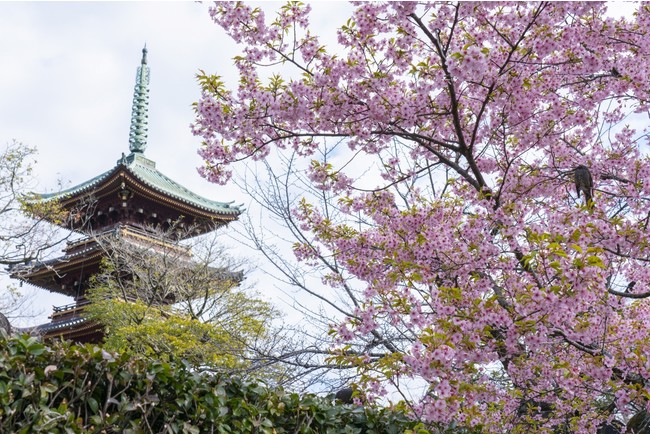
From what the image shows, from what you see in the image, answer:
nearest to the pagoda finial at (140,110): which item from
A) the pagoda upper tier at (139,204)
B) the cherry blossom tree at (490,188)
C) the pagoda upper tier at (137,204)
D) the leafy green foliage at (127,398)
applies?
the pagoda upper tier at (139,204)

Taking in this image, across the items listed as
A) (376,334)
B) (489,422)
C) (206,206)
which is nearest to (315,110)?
(376,334)

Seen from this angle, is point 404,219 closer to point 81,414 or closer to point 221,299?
point 81,414

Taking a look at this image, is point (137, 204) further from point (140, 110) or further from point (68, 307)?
point (140, 110)

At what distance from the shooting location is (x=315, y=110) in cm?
512

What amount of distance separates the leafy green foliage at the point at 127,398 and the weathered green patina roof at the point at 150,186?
610 inches

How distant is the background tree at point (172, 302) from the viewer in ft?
45.4

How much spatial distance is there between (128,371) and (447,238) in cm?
238

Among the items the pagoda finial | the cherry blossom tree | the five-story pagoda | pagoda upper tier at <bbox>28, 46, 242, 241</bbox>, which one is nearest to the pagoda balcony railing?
the five-story pagoda

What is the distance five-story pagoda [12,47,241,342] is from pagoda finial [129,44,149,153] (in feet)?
7.72

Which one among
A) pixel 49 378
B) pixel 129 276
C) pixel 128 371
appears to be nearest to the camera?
pixel 49 378

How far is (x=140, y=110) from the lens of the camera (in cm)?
2683

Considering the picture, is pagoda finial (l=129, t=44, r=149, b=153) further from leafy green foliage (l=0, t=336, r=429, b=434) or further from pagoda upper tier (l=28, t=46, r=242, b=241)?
leafy green foliage (l=0, t=336, r=429, b=434)

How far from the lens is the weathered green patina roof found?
771 inches

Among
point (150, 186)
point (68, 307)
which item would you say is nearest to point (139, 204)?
point (150, 186)
